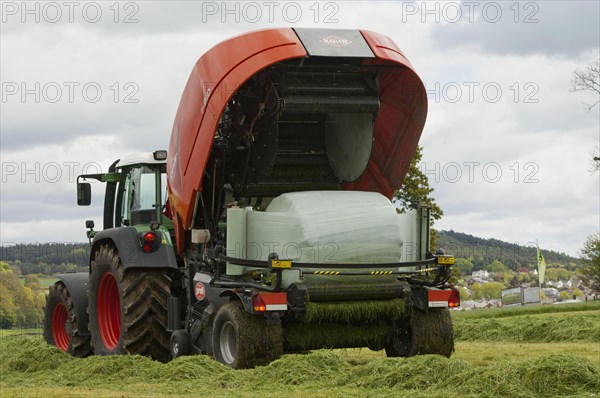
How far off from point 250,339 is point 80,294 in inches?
177

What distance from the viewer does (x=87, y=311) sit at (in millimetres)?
13633

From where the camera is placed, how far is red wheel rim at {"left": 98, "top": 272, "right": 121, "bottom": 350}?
13.1 meters

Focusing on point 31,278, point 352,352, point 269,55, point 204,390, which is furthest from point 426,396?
point 31,278

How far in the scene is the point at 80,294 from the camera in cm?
1389

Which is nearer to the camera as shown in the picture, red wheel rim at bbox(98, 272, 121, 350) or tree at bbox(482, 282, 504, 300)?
red wheel rim at bbox(98, 272, 121, 350)

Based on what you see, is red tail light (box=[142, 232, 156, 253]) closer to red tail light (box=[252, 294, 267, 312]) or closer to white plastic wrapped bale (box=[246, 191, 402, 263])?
white plastic wrapped bale (box=[246, 191, 402, 263])

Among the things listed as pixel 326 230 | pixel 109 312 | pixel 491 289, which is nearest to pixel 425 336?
pixel 326 230

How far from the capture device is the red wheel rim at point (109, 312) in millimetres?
13062

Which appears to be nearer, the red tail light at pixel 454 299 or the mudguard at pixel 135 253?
the red tail light at pixel 454 299

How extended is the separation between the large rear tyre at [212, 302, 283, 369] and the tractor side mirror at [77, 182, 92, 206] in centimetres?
404

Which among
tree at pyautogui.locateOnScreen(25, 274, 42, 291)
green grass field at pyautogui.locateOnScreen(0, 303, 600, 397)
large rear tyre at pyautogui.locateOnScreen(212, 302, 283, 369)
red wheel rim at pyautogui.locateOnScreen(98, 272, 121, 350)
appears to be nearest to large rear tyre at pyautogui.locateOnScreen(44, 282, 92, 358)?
red wheel rim at pyautogui.locateOnScreen(98, 272, 121, 350)

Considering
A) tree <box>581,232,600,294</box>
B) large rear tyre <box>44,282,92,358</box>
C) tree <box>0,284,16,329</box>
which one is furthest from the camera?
tree <box>581,232,600,294</box>

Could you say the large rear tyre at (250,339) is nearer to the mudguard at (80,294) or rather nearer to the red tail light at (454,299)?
the red tail light at (454,299)

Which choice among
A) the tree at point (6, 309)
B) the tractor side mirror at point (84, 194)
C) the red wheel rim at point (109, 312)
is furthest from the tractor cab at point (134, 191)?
the tree at point (6, 309)
